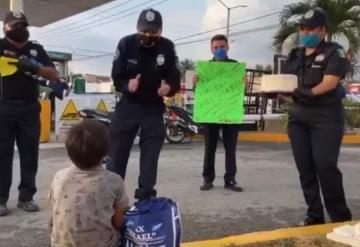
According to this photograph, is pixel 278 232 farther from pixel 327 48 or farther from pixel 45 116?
pixel 45 116

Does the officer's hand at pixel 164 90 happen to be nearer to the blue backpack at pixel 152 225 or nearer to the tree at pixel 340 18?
the blue backpack at pixel 152 225

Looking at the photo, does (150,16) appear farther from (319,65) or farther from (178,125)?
(178,125)

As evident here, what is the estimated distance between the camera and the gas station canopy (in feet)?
61.4

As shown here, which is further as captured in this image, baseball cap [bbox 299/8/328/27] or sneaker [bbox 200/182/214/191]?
sneaker [bbox 200/182/214/191]

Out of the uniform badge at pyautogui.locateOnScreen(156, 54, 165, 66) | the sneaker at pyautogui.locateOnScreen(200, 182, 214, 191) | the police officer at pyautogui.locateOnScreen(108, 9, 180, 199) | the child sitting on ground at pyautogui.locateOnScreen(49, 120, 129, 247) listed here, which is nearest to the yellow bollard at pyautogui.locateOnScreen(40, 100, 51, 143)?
the sneaker at pyautogui.locateOnScreen(200, 182, 214, 191)

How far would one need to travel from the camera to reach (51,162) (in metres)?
9.68

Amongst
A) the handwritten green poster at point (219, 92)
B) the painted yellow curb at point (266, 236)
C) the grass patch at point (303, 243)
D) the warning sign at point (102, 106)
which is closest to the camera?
the grass patch at point (303, 243)

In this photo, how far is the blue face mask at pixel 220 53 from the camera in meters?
6.77

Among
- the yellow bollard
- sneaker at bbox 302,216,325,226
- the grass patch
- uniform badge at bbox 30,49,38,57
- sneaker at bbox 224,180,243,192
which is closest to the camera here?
the grass patch

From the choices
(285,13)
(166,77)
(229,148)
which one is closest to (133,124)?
(166,77)

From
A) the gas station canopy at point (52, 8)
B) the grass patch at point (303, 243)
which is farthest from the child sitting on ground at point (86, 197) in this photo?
the gas station canopy at point (52, 8)

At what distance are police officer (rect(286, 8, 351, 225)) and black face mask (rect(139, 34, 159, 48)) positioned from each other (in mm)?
1119

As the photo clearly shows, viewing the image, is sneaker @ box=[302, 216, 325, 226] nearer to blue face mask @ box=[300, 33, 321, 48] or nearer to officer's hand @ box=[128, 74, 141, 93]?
blue face mask @ box=[300, 33, 321, 48]

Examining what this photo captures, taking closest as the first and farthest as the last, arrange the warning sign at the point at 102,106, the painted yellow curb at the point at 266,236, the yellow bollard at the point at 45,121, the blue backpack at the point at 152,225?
the blue backpack at the point at 152,225 < the painted yellow curb at the point at 266,236 < the yellow bollard at the point at 45,121 < the warning sign at the point at 102,106
